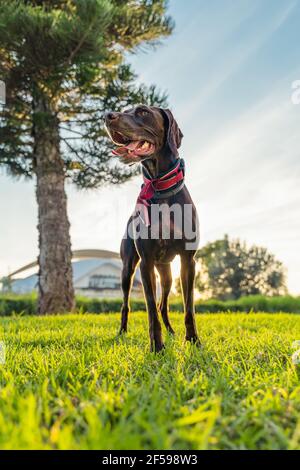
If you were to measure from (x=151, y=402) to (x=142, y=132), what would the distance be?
1.94 metres

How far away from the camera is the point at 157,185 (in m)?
3.10

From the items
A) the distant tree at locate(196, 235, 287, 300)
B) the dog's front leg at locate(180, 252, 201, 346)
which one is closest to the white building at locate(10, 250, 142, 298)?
the distant tree at locate(196, 235, 287, 300)

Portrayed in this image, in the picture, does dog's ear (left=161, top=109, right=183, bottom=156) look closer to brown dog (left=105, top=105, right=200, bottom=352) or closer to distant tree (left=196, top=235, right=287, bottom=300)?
brown dog (left=105, top=105, right=200, bottom=352)

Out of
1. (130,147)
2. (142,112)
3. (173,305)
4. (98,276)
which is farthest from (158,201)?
(98,276)

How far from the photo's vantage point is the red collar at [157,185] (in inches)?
121

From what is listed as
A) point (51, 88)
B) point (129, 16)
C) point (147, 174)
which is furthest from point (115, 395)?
point (129, 16)

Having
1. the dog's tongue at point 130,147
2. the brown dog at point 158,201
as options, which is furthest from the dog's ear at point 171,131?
the dog's tongue at point 130,147

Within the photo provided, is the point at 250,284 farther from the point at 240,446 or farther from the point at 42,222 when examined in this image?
the point at 240,446

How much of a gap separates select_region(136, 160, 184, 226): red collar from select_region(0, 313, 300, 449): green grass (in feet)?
3.45

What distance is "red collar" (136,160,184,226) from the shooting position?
3.07m

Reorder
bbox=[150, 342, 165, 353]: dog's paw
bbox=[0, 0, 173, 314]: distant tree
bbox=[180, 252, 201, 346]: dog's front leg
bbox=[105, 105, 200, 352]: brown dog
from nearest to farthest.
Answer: bbox=[150, 342, 165, 353]: dog's paw
bbox=[105, 105, 200, 352]: brown dog
bbox=[180, 252, 201, 346]: dog's front leg
bbox=[0, 0, 173, 314]: distant tree

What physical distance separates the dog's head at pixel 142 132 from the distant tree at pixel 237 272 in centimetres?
3853

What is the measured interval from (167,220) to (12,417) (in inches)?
73.1

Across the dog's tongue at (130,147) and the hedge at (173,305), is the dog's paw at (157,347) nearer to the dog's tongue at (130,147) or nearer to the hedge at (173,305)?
the dog's tongue at (130,147)
